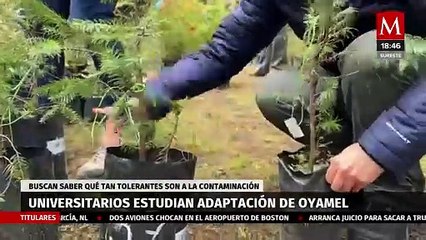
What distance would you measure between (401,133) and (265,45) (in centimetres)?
46

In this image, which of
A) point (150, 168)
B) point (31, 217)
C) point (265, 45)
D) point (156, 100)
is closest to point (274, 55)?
point (265, 45)

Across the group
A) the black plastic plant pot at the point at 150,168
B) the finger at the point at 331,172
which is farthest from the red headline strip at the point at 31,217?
the finger at the point at 331,172

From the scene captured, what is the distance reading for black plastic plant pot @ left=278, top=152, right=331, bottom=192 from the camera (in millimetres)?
2391

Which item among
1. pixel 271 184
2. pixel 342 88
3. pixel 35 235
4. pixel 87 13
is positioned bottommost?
pixel 35 235

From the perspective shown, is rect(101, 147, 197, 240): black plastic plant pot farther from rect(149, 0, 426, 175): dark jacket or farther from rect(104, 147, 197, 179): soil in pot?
rect(149, 0, 426, 175): dark jacket

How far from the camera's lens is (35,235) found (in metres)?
2.46

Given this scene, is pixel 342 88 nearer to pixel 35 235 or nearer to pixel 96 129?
pixel 96 129

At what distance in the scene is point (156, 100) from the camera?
2.39 metres

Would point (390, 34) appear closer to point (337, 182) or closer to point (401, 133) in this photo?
point (401, 133)

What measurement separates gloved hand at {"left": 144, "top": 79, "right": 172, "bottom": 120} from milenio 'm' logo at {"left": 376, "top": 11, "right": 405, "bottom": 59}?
0.62 metres

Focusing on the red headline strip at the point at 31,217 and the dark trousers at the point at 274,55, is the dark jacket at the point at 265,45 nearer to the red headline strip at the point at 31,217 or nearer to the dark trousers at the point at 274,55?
the dark trousers at the point at 274,55

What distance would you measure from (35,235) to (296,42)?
0.96 metres

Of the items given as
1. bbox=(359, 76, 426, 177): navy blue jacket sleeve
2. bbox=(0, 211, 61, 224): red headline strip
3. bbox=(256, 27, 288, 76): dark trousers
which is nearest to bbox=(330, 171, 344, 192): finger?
bbox=(359, 76, 426, 177): navy blue jacket sleeve

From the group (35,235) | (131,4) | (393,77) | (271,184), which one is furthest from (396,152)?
(35,235)
